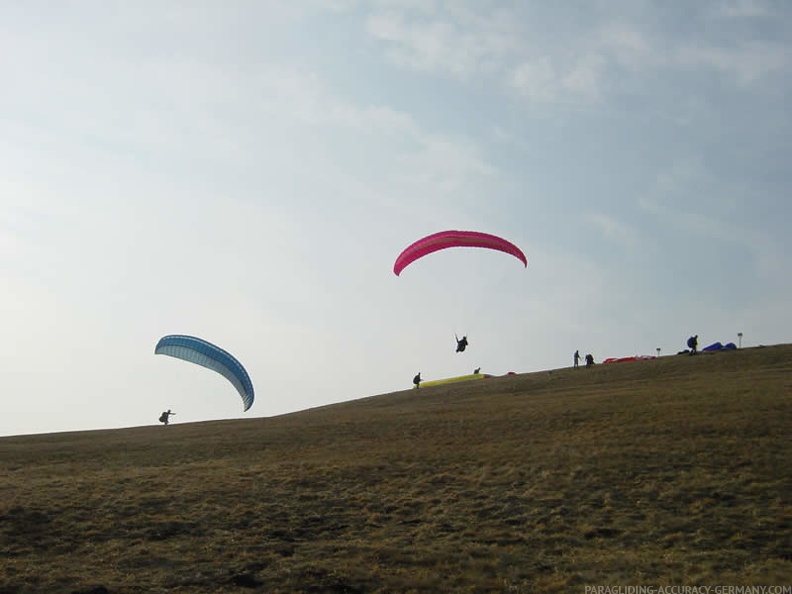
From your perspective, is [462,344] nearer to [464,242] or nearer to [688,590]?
[464,242]

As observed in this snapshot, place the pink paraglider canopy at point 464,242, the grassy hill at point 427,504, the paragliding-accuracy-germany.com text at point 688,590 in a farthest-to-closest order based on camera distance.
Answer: the pink paraglider canopy at point 464,242 < the grassy hill at point 427,504 < the paragliding-accuracy-germany.com text at point 688,590

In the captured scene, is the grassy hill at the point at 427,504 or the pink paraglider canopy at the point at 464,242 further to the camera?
the pink paraglider canopy at the point at 464,242

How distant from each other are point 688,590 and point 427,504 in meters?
8.26

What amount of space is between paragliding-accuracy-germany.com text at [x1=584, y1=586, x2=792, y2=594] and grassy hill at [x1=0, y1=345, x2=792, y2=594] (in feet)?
1.20

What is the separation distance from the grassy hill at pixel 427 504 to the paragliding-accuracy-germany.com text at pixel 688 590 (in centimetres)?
37

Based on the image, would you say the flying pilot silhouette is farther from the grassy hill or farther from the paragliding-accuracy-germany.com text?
the paragliding-accuracy-germany.com text

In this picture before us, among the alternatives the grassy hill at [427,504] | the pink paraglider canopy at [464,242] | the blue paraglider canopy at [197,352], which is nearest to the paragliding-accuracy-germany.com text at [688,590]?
the grassy hill at [427,504]

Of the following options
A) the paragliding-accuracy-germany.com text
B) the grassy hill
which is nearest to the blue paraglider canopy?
the grassy hill

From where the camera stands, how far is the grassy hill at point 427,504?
15.9 metres

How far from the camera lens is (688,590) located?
1442cm

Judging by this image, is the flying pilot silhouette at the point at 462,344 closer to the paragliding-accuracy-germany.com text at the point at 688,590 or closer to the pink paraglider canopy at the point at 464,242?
the pink paraglider canopy at the point at 464,242

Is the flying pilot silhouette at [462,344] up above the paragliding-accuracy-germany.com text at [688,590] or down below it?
above

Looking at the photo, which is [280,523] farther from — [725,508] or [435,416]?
[435,416]

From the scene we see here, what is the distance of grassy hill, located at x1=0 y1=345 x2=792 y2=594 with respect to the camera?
15.9 metres
